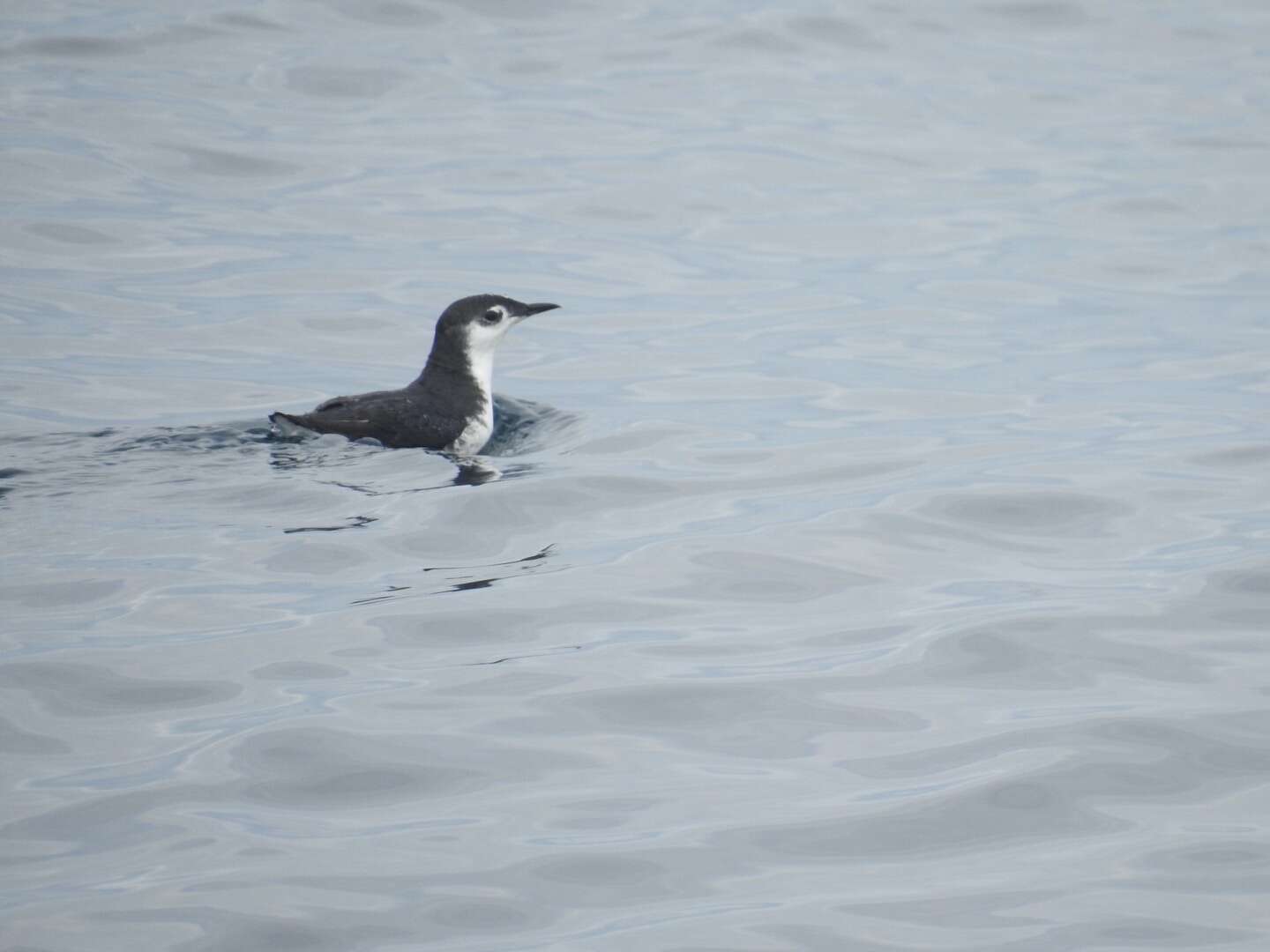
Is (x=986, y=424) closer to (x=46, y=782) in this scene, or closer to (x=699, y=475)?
(x=699, y=475)

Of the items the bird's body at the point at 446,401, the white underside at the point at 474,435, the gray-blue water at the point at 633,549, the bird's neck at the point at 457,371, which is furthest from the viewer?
the bird's neck at the point at 457,371

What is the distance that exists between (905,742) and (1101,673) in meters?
1.19

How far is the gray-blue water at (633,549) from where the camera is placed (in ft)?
18.7

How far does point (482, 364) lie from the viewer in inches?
472

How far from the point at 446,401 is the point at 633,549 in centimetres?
270

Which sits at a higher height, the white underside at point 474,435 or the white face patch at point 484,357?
the white face patch at point 484,357

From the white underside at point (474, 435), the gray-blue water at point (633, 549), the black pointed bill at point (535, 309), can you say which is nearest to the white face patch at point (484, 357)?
the white underside at point (474, 435)

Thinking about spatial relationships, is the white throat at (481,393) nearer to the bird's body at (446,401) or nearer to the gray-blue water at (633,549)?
the bird's body at (446,401)

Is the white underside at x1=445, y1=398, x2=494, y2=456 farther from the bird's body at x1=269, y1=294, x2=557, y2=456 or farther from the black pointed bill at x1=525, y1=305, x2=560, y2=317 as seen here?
the black pointed bill at x1=525, y1=305, x2=560, y2=317

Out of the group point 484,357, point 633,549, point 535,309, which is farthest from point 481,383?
point 633,549

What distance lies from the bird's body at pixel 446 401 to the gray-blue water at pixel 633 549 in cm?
24

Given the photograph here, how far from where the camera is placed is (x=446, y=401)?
11.4 meters

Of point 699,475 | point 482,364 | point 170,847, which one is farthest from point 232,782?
point 482,364

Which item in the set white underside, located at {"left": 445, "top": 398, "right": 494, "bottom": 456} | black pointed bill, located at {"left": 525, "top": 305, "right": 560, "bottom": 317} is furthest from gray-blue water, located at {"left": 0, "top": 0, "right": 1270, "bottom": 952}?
black pointed bill, located at {"left": 525, "top": 305, "right": 560, "bottom": 317}
